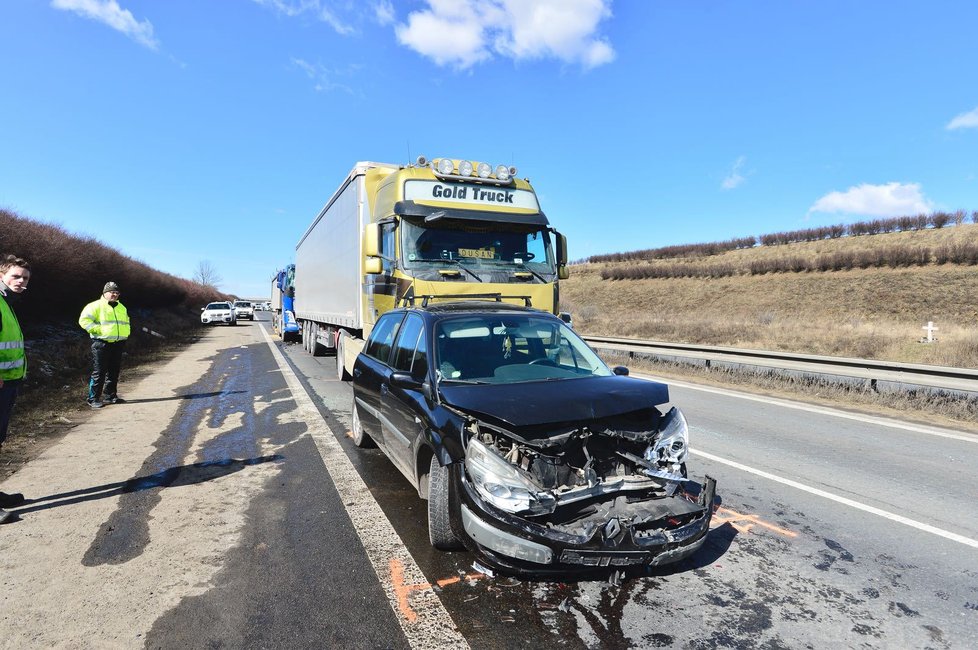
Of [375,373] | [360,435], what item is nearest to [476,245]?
[360,435]

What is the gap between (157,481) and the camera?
4961 millimetres

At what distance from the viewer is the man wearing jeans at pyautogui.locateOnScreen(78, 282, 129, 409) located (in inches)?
331

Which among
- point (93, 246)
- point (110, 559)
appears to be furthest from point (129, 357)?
point (110, 559)

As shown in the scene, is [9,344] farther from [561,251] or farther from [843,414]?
[843,414]

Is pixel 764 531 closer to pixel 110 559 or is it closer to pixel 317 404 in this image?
pixel 110 559

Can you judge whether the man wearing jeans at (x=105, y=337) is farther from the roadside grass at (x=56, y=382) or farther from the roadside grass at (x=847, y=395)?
the roadside grass at (x=847, y=395)

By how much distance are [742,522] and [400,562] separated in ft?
8.61

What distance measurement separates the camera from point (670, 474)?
128 inches

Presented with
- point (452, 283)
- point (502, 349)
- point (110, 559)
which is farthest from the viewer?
point (452, 283)

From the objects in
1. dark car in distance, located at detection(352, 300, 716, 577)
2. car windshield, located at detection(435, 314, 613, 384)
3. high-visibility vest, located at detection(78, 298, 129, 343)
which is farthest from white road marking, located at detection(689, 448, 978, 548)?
high-visibility vest, located at detection(78, 298, 129, 343)

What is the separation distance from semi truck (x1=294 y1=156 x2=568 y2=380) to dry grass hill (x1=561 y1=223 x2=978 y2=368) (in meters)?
13.7

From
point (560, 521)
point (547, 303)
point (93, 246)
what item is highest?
point (93, 246)

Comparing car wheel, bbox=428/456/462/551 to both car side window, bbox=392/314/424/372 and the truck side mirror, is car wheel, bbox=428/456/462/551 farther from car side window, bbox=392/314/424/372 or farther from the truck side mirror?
the truck side mirror

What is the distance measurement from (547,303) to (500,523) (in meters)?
6.00
